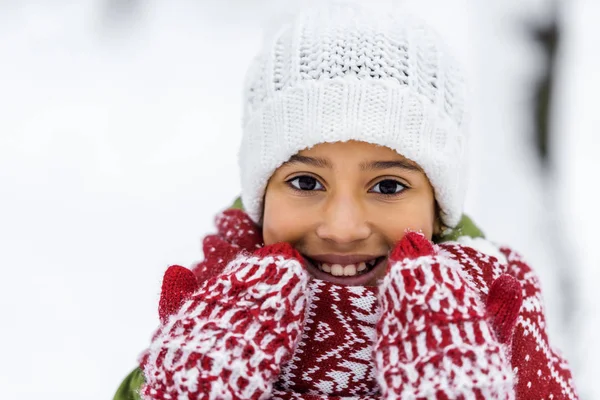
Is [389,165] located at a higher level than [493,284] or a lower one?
higher

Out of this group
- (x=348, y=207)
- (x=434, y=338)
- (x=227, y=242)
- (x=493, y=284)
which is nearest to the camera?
(x=434, y=338)

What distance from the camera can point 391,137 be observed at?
3.61 ft

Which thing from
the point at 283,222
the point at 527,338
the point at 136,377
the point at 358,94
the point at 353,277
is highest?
the point at 358,94

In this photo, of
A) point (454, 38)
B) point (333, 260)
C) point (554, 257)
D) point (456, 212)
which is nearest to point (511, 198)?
point (554, 257)

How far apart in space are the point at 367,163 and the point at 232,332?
38 cm

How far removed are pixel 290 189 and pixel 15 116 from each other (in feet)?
6.56

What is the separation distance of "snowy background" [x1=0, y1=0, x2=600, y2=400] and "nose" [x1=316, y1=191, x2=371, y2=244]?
1118mm

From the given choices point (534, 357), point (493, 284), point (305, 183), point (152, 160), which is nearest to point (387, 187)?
point (305, 183)

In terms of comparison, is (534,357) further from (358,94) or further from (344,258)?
(358,94)

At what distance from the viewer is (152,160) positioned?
273 centimetres

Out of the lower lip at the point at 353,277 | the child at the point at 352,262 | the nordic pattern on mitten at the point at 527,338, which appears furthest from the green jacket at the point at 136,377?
the lower lip at the point at 353,277

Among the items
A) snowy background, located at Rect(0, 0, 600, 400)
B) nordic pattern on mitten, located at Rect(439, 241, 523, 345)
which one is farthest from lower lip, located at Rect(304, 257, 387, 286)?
snowy background, located at Rect(0, 0, 600, 400)

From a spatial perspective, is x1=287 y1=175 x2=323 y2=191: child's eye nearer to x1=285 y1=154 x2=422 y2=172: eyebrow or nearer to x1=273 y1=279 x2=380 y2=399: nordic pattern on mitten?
x1=285 y1=154 x2=422 y2=172: eyebrow

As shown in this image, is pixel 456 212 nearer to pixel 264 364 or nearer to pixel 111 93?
pixel 264 364
